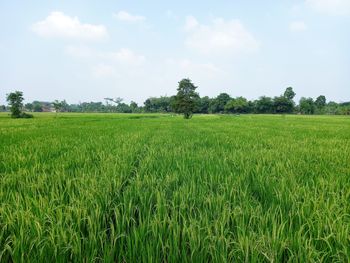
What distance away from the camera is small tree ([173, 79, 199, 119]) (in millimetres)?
51250

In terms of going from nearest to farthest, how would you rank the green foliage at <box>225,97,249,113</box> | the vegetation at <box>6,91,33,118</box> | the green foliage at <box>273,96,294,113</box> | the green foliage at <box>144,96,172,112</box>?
the vegetation at <box>6,91,33,118</box> < the green foliage at <box>273,96,294,113</box> < the green foliage at <box>225,97,249,113</box> < the green foliage at <box>144,96,172,112</box>

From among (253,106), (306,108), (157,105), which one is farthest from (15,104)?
(306,108)

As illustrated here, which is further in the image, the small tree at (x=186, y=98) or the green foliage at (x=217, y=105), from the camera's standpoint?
the green foliage at (x=217, y=105)

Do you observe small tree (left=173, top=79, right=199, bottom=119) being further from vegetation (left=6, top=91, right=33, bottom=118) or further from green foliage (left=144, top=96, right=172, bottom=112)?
green foliage (left=144, top=96, right=172, bottom=112)

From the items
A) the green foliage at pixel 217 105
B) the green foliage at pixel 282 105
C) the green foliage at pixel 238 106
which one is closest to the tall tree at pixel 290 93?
the green foliage at pixel 282 105

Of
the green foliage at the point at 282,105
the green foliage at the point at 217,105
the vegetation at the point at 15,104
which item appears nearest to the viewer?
the vegetation at the point at 15,104

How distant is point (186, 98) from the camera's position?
2034 inches

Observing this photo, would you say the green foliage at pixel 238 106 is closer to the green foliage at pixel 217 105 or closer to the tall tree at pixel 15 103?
the green foliage at pixel 217 105

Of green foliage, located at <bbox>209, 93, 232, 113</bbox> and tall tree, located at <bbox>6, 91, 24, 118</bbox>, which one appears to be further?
green foliage, located at <bbox>209, 93, 232, 113</bbox>

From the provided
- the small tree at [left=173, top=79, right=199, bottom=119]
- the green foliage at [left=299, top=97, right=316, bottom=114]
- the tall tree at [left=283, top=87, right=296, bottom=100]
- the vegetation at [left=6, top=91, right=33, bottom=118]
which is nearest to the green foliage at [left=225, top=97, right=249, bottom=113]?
the green foliage at [left=299, top=97, right=316, bottom=114]

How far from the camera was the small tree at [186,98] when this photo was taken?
5125cm

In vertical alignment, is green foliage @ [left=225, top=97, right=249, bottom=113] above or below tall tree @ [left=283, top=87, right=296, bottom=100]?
below

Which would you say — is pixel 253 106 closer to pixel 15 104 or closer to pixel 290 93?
pixel 290 93

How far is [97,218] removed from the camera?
79.2 inches
